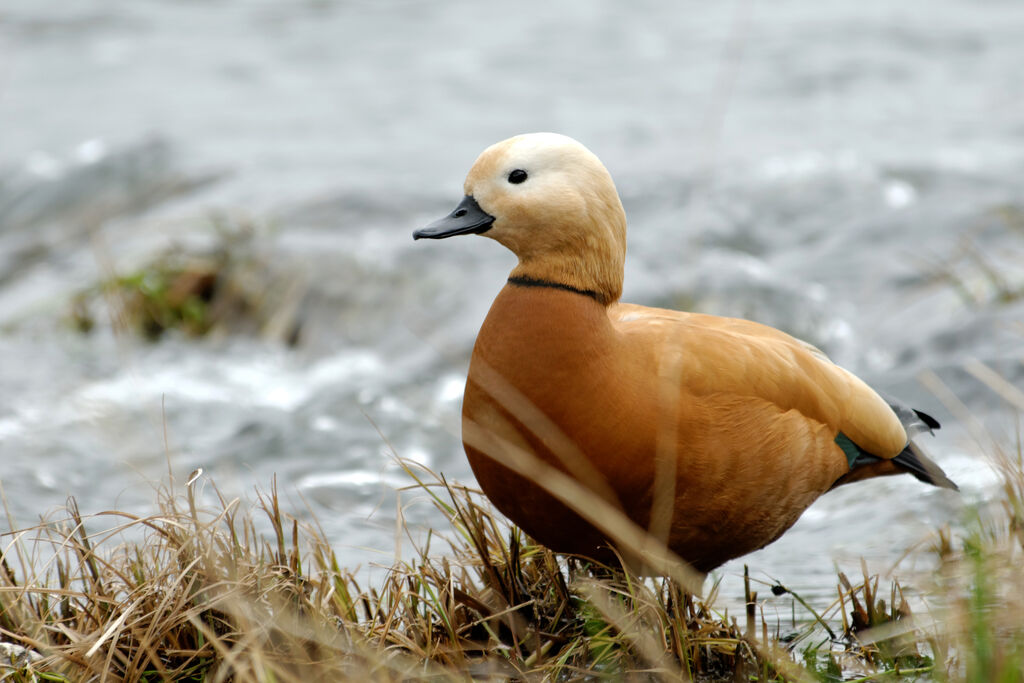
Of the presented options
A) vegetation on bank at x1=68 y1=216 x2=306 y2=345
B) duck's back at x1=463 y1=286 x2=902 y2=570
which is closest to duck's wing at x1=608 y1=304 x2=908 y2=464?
duck's back at x1=463 y1=286 x2=902 y2=570

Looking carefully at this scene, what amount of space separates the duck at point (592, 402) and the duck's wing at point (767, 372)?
1cm

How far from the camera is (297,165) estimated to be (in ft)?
35.5

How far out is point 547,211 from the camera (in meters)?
3.21

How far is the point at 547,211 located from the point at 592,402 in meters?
0.55

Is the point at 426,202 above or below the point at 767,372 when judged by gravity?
above

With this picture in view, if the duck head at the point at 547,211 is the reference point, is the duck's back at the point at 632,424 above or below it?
below

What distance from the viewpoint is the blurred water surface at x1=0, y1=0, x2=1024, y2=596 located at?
239 inches

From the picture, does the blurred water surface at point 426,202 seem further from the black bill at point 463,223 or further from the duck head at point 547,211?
the black bill at point 463,223

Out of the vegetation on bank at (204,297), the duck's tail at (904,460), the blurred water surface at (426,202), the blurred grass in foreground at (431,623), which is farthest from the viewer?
the vegetation on bank at (204,297)

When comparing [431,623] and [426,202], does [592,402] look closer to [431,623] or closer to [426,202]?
[431,623]

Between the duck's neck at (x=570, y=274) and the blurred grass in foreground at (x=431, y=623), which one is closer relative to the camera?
the blurred grass in foreground at (x=431, y=623)

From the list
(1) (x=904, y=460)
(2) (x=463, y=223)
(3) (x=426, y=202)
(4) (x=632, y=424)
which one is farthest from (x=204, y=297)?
(4) (x=632, y=424)

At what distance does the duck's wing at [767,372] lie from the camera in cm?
342

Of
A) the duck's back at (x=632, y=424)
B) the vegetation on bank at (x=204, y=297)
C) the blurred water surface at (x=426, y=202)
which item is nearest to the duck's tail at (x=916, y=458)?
the blurred water surface at (x=426, y=202)
